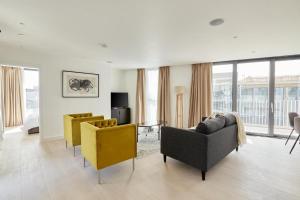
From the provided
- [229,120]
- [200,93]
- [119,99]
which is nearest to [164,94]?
[200,93]

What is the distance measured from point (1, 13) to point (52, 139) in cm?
317

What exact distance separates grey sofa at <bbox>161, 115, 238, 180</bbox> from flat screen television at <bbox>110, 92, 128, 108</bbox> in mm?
3856

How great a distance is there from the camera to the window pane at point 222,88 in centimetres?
488

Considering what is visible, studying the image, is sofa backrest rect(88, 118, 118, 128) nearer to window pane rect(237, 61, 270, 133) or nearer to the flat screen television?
the flat screen television

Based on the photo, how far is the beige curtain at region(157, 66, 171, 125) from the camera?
5.77 metres

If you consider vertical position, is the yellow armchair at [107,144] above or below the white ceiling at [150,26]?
below

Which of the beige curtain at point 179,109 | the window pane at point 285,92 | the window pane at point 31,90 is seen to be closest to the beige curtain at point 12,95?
the window pane at point 31,90

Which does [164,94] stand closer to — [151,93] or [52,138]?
[151,93]

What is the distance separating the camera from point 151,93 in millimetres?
6379

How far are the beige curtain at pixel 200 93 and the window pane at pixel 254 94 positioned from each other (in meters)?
0.91

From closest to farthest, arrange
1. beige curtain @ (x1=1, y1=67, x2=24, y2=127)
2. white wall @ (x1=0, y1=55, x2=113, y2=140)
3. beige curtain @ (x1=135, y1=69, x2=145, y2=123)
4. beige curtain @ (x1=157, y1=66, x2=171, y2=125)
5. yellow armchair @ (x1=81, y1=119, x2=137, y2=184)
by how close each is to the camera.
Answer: yellow armchair @ (x1=81, y1=119, x2=137, y2=184)
white wall @ (x1=0, y1=55, x2=113, y2=140)
beige curtain @ (x1=1, y1=67, x2=24, y2=127)
beige curtain @ (x1=157, y1=66, x2=171, y2=125)
beige curtain @ (x1=135, y1=69, x2=145, y2=123)

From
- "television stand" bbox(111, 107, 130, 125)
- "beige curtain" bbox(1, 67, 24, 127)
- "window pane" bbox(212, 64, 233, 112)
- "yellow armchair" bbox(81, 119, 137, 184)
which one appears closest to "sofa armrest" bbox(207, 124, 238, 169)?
"yellow armchair" bbox(81, 119, 137, 184)

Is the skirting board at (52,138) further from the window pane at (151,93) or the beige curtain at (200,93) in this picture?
the beige curtain at (200,93)

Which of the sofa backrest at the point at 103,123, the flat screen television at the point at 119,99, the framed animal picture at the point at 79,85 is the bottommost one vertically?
the sofa backrest at the point at 103,123
